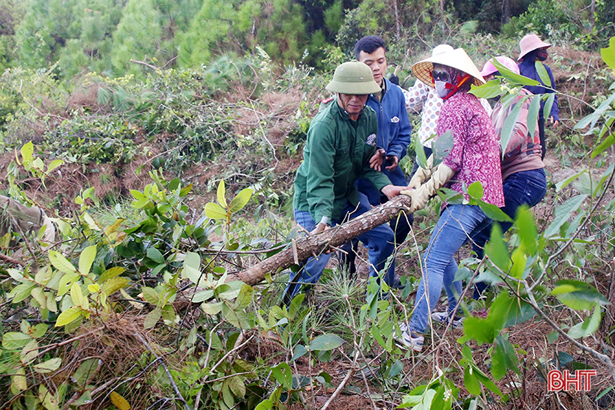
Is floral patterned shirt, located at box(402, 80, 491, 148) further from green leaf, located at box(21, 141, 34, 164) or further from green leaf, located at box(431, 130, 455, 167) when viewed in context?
green leaf, located at box(21, 141, 34, 164)

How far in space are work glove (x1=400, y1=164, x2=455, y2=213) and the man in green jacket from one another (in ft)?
0.69

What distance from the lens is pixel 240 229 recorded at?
12.1 feet

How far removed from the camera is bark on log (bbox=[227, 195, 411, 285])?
214 centimetres

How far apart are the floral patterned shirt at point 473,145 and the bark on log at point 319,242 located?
39 cm

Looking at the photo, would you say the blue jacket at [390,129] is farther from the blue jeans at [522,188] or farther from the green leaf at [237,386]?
the green leaf at [237,386]

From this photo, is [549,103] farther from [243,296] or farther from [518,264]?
[243,296]

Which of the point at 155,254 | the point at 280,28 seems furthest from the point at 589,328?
the point at 280,28

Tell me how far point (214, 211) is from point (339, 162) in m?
1.19

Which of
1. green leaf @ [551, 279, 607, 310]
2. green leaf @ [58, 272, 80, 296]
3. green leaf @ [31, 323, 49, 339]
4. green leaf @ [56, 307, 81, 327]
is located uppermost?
green leaf @ [551, 279, 607, 310]

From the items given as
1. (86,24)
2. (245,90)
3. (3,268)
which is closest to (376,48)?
(3,268)

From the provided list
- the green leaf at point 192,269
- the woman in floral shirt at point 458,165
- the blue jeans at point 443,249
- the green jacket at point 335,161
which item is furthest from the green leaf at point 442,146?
the green leaf at point 192,269

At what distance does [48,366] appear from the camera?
1483 mm

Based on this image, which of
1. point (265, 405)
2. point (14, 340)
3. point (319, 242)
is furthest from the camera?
point (319, 242)

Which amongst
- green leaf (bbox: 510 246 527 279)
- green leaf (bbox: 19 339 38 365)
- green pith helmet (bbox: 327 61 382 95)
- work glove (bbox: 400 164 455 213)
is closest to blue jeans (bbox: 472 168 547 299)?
work glove (bbox: 400 164 455 213)
